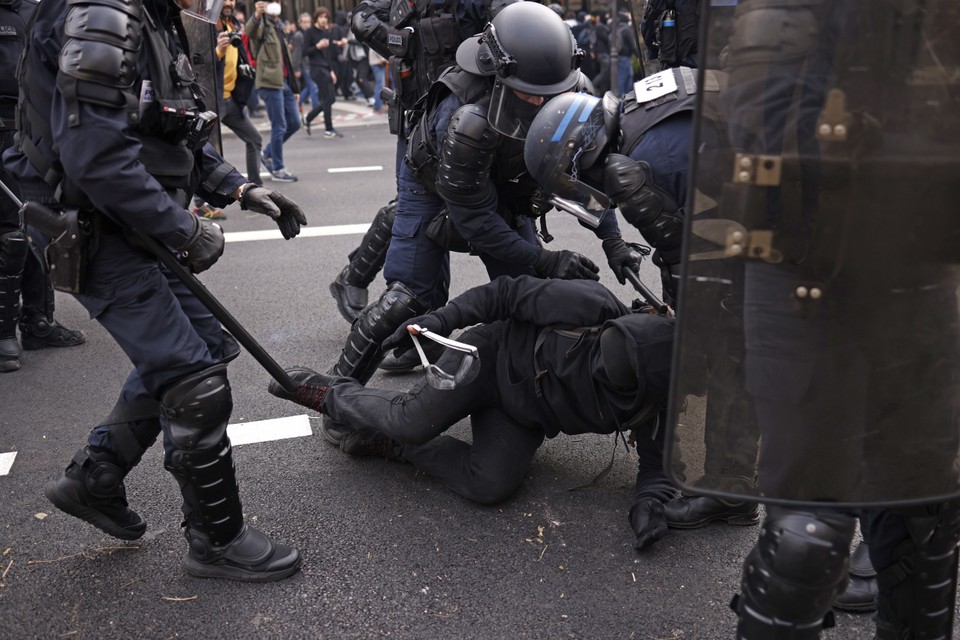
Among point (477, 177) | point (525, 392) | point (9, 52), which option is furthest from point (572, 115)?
point (9, 52)

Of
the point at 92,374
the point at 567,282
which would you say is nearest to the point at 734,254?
the point at 567,282

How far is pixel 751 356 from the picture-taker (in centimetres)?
168

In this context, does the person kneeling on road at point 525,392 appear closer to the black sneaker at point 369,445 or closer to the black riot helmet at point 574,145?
the black sneaker at point 369,445

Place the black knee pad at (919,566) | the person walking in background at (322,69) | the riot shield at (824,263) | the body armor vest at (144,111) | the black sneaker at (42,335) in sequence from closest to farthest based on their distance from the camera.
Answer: the riot shield at (824,263), the black knee pad at (919,566), the body armor vest at (144,111), the black sneaker at (42,335), the person walking in background at (322,69)

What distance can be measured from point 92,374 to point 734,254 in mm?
3475

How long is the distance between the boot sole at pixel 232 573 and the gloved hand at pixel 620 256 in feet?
5.55

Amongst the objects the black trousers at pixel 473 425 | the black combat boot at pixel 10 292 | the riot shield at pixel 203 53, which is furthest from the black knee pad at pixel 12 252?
the black trousers at pixel 473 425

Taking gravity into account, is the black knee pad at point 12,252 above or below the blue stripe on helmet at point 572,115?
below

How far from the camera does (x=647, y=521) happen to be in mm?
2811

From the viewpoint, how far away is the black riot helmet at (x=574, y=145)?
2561 millimetres

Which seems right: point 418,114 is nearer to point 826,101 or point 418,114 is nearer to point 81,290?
point 81,290

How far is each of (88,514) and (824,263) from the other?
A: 214cm

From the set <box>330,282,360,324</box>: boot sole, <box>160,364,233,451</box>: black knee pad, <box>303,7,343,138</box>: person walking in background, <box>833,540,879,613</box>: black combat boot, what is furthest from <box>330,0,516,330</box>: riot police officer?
<box>303,7,343,138</box>: person walking in background

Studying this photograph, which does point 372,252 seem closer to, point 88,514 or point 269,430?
point 269,430
